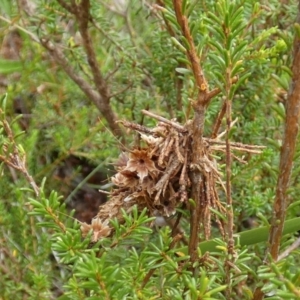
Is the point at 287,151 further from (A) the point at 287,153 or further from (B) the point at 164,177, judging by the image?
(B) the point at 164,177

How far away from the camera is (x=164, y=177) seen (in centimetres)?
65

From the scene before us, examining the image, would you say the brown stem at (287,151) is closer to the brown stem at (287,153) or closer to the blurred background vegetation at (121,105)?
the brown stem at (287,153)

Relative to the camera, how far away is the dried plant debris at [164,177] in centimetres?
65

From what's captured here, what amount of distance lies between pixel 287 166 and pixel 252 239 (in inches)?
10.3

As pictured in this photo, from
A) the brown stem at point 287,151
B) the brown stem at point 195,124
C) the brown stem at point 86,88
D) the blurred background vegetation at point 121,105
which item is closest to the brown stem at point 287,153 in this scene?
the brown stem at point 287,151

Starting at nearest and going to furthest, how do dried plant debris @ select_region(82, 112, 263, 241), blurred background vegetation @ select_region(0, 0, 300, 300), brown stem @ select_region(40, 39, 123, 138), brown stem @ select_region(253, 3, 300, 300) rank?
brown stem @ select_region(253, 3, 300, 300)
dried plant debris @ select_region(82, 112, 263, 241)
blurred background vegetation @ select_region(0, 0, 300, 300)
brown stem @ select_region(40, 39, 123, 138)

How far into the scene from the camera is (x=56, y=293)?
146cm

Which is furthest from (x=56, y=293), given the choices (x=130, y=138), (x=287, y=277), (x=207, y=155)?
(x=287, y=277)

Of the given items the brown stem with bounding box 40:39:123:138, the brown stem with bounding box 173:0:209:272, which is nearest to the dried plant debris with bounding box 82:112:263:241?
the brown stem with bounding box 173:0:209:272

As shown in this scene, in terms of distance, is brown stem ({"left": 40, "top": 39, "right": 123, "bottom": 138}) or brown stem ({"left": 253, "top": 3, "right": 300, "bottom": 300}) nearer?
brown stem ({"left": 253, "top": 3, "right": 300, "bottom": 300})

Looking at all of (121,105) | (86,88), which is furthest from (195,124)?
(121,105)

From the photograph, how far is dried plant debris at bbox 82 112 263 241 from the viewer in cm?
65

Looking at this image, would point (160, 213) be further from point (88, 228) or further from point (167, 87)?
point (167, 87)

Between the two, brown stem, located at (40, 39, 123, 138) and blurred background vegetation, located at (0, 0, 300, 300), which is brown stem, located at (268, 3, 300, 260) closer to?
blurred background vegetation, located at (0, 0, 300, 300)
